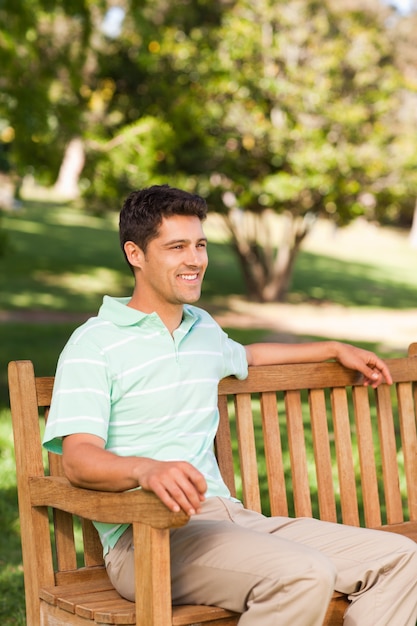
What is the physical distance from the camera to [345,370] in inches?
159

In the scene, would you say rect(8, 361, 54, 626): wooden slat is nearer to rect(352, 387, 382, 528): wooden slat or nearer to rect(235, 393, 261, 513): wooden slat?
rect(235, 393, 261, 513): wooden slat

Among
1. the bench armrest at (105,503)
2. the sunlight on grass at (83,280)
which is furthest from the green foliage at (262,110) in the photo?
the bench armrest at (105,503)

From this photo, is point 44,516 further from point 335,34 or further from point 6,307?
point 335,34

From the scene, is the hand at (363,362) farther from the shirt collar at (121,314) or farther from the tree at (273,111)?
the tree at (273,111)

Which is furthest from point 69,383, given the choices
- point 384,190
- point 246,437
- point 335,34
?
point 335,34

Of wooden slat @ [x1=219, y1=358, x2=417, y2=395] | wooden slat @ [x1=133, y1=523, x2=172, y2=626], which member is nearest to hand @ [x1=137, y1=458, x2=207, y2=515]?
wooden slat @ [x1=133, y1=523, x2=172, y2=626]

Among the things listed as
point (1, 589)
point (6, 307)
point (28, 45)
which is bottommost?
point (1, 589)

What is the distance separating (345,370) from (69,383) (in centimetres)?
130

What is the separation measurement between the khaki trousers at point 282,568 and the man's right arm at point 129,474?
304mm

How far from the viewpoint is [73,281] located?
72.3 feet

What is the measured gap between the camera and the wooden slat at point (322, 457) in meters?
3.98

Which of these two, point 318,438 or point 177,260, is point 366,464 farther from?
point 177,260

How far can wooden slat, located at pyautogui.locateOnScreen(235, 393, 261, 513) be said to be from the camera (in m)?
3.84

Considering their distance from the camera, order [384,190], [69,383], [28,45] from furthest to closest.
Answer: [384,190] < [28,45] < [69,383]
